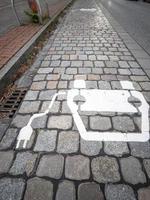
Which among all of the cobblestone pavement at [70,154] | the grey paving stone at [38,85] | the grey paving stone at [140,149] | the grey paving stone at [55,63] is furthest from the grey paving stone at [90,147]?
the grey paving stone at [55,63]

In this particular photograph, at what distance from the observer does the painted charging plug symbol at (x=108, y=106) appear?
2.71m

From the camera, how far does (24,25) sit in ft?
26.7

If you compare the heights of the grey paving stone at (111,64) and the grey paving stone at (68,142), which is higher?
the grey paving stone at (68,142)

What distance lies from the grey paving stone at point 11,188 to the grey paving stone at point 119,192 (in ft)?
2.73

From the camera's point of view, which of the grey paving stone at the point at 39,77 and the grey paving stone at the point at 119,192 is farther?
the grey paving stone at the point at 39,77

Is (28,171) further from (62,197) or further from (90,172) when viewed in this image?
(90,172)

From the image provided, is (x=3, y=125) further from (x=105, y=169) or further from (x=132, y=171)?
(x=132, y=171)

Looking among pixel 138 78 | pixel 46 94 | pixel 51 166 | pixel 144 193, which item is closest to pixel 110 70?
pixel 138 78

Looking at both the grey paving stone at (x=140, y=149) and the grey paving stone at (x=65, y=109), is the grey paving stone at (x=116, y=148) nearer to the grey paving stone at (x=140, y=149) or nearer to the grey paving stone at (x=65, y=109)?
the grey paving stone at (x=140, y=149)

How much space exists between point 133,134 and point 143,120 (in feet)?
1.23

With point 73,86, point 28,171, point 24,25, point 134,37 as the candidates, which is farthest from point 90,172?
point 24,25

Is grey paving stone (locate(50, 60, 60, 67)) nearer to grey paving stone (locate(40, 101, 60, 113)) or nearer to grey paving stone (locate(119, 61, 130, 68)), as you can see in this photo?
grey paving stone (locate(119, 61, 130, 68))

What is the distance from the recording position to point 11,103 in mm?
3516

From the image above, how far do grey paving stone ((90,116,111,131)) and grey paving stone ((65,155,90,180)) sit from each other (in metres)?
0.58
